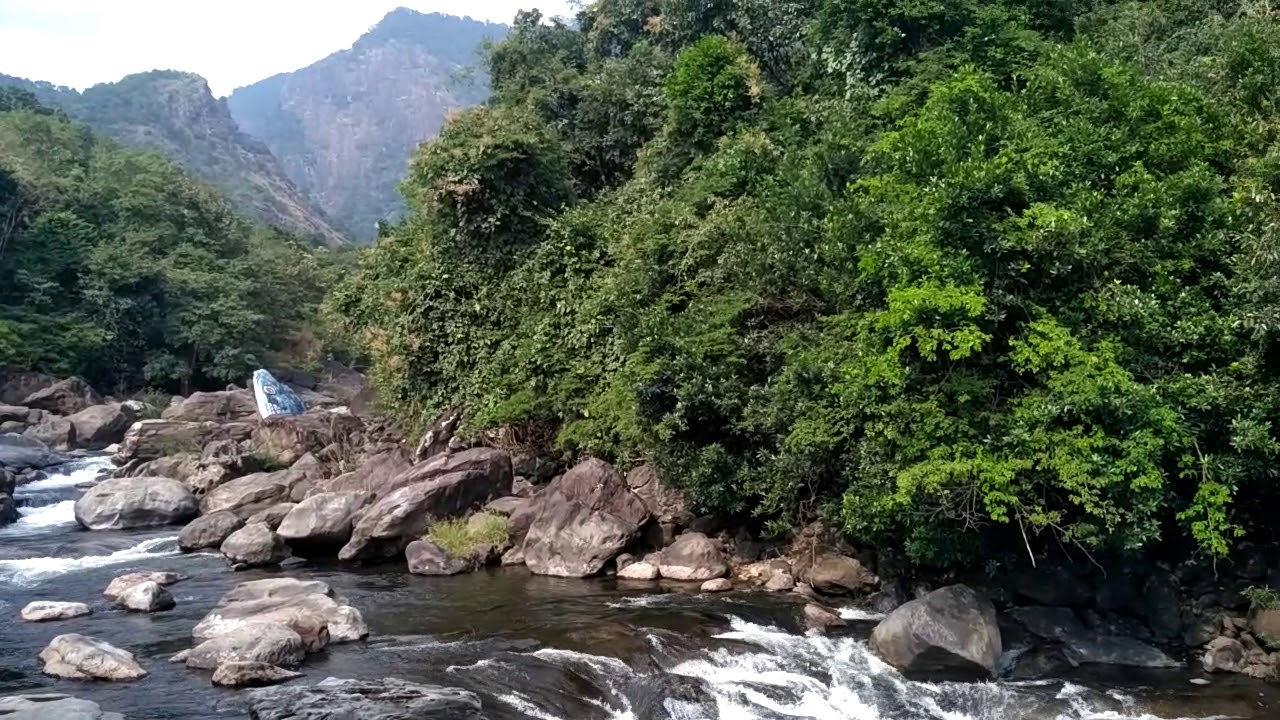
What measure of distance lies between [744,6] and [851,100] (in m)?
6.84

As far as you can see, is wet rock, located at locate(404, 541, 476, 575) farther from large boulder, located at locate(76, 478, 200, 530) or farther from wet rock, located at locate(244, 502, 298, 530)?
large boulder, located at locate(76, 478, 200, 530)

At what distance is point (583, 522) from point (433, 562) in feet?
8.82

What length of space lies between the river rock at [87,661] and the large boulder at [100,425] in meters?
25.7

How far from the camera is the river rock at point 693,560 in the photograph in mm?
16312

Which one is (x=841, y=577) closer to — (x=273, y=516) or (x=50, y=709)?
(x=50, y=709)

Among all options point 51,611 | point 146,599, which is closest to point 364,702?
point 146,599

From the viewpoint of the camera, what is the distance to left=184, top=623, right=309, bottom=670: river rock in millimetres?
11820

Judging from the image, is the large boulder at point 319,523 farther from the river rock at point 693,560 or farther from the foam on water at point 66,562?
the river rock at point 693,560

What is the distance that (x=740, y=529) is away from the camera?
17.4 meters

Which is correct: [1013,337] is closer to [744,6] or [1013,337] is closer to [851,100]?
[851,100]

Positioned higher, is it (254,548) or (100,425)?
(100,425)

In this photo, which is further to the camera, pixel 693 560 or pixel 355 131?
pixel 355 131

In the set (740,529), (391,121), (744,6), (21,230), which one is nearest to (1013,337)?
(740,529)

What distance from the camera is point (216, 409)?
3553 cm
